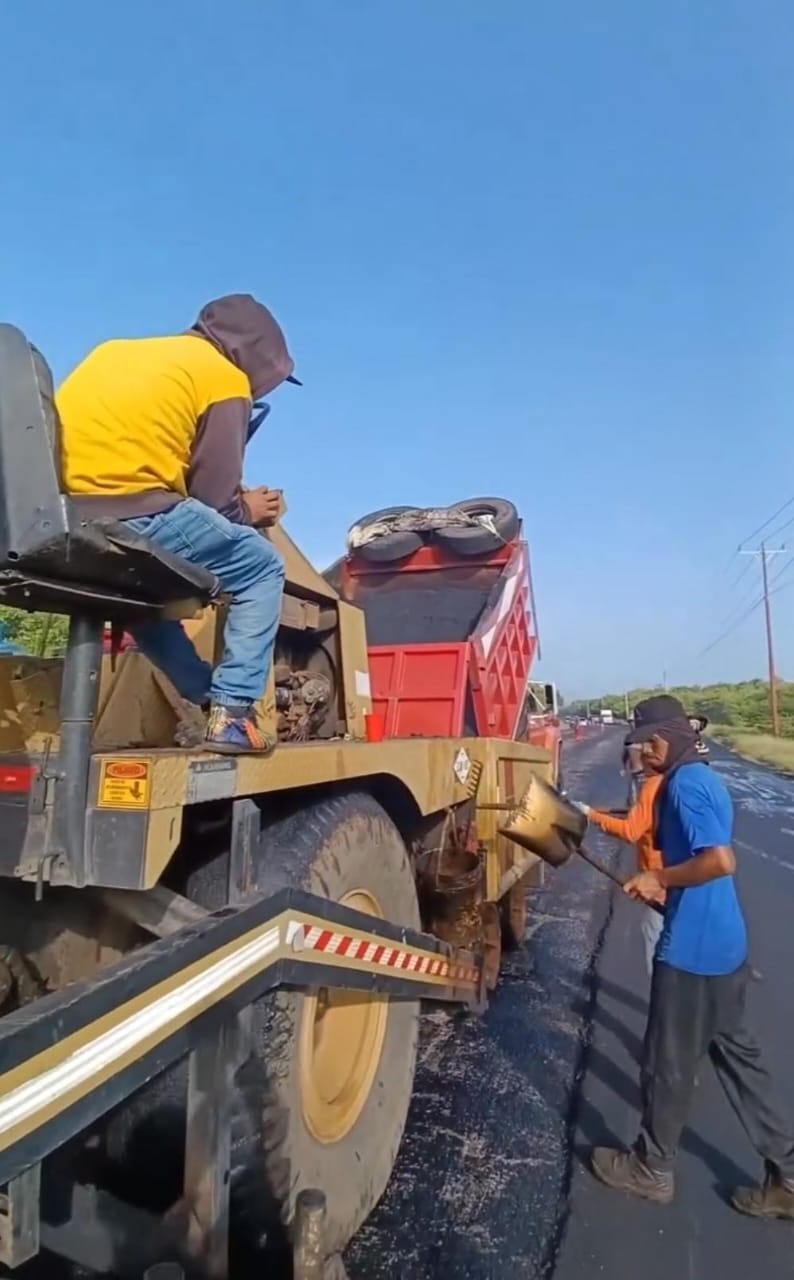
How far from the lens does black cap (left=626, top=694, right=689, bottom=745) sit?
3.67 m

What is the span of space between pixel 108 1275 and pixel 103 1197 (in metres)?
0.14

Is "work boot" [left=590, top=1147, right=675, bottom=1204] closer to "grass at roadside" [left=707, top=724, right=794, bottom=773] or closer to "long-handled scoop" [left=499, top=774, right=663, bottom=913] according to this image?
"long-handled scoop" [left=499, top=774, right=663, bottom=913]

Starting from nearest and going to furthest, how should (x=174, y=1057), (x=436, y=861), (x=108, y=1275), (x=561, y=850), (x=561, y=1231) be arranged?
(x=174, y=1057), (x=108, y=1275), (x=561, y=1231), (x=436, y=861), (x=561, y=850)

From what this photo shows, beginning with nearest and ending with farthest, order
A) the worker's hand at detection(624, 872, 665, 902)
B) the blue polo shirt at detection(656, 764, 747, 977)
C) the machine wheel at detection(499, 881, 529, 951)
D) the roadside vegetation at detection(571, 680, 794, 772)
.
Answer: the blue polo shirt at detection(656, 764, 747, 977) → the worker's hand at detection(624, 872, 665, 902) → the machine wheel at detection(499, 881, 529, 951) → the roadside vegetation at detection(571, 680, 794, 772)

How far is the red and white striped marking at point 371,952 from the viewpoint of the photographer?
2.20 m

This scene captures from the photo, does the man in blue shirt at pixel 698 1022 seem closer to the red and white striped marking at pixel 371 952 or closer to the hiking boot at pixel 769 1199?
the hiking boot at pixel 769 1199

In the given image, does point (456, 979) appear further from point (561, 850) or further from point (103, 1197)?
point (103, 1197)

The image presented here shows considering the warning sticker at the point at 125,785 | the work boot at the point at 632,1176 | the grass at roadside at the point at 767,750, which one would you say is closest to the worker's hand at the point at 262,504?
the warning sticker at the point at 125,785

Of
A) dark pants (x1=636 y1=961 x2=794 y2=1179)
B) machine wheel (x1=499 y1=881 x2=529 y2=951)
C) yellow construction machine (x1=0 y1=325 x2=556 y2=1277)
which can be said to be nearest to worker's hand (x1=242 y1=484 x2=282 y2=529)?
yellow construction machine (x1=0 y1=325 x2=556 y2=1277)

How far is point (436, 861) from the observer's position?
392 centimetres

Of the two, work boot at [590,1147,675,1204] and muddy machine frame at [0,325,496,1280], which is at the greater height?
muddy machine frame at [0,325,496,1280]

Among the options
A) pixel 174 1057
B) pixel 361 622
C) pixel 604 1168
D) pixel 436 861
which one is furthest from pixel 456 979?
pixel 174 1057

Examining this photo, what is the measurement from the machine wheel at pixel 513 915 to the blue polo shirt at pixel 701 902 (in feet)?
6.99

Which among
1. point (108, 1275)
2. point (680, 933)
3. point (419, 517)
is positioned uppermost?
point (419, 517)
